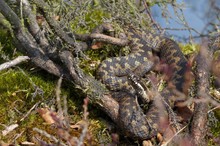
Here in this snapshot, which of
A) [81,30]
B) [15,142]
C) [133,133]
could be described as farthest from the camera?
[81,30]

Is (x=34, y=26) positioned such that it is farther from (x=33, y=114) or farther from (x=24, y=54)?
(x=33, y=114)

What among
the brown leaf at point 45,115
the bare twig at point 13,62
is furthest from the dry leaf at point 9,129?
the bare twig at point 13,62

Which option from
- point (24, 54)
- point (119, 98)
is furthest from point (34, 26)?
point (119, 98)

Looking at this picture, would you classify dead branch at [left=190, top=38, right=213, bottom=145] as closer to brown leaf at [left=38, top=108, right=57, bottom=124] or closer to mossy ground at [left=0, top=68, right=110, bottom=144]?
mossy ground at [left=0, top=68, right=110, bottom=144]

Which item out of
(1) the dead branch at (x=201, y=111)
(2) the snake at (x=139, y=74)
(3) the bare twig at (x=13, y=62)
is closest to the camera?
(1) the dead branch at (x=201, y=111)

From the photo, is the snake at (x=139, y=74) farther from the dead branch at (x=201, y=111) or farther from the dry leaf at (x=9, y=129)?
the dry leaf at (x=9, y=129)

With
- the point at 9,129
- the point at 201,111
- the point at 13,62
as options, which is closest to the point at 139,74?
the point at 201,111

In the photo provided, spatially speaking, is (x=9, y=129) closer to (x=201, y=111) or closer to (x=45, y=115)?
(x=45, y=115)

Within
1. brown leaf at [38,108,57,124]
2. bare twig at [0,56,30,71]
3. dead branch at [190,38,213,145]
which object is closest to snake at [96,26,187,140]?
dead branch at [190,38,213,145]
